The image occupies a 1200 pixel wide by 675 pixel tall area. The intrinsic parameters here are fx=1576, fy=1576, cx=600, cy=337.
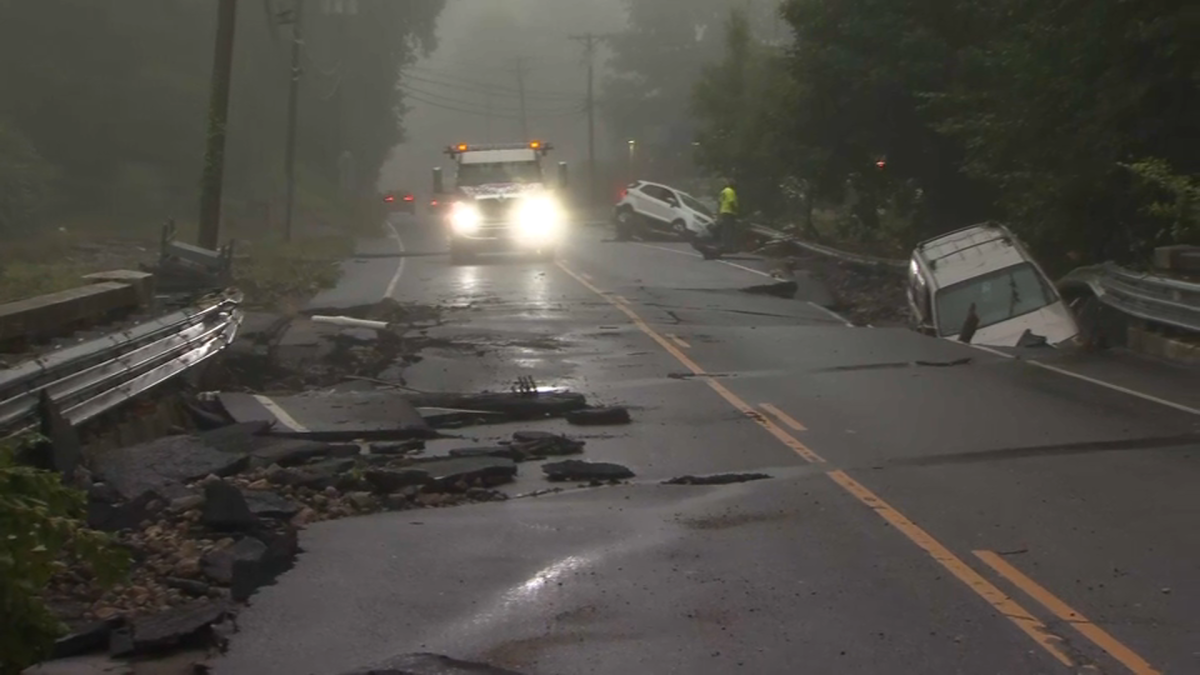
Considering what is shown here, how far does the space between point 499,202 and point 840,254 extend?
8615 millimetres

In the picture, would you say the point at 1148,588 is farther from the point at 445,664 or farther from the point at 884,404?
the point at 884,404

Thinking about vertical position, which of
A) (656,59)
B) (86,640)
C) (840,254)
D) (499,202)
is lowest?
(86,640)

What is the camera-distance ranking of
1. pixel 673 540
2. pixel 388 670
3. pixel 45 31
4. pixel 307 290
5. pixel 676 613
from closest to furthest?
1. pixel 388 670
2. pixel 676 613
3. pixel 673 540
4. pixel 307 290
5. pixel 45 31

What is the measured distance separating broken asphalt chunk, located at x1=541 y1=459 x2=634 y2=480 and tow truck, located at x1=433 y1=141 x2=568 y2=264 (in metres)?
27.3

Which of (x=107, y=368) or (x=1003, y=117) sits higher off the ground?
(x=1003, y=117)

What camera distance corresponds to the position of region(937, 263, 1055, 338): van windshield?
20.5 metres

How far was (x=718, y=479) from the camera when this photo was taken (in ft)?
34.7

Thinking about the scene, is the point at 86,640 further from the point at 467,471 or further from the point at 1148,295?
the point at 1148,295

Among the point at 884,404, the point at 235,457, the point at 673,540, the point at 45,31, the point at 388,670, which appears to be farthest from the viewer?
the point at 45,31

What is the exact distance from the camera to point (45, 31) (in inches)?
2055

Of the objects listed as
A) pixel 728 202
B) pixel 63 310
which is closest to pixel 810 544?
pixel 63 310

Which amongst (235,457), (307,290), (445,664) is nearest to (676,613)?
(445,664)

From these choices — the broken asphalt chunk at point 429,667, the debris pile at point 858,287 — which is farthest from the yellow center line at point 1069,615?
the debris pile at point 858,287

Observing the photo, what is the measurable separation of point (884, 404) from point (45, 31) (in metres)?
44.7
